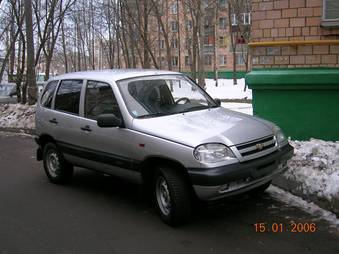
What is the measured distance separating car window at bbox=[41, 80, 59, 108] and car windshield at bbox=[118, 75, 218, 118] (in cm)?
185

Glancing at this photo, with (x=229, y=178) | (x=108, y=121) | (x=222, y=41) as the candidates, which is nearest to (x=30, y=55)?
(x=108, y=121)

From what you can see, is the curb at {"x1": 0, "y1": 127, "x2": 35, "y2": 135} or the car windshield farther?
the curb at {"x1": 0, "y1": 127, "x2": 35, "y2": 135}

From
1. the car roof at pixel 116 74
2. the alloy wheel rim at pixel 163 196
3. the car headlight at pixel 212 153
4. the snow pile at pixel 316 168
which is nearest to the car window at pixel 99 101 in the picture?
the car roof at pixel 116 74

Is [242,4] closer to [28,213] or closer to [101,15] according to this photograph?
[101,15]

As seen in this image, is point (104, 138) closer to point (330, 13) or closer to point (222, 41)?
point (330, 13)

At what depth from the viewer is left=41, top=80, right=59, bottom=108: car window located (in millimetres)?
7602

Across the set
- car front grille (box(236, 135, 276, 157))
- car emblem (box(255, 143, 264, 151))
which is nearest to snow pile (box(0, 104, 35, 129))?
car front grille (box(236, 135, 276, 157))

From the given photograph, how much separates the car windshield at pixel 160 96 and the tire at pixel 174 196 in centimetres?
88

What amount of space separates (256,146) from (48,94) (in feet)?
12.7

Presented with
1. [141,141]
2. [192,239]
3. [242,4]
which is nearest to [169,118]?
[141,141]

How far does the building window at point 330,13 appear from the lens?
869 centimetres

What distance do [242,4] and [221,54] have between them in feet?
108

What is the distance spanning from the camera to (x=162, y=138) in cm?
527

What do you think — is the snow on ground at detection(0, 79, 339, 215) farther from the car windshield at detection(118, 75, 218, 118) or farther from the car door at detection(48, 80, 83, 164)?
the car door at detection(48, 80, 83, 164)
